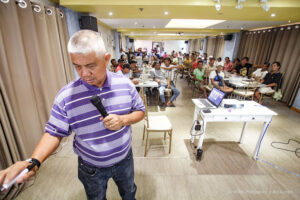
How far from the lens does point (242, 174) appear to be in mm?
2076

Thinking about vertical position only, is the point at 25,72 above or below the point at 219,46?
below

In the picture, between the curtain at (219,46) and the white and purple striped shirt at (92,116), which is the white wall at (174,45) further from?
the white and purple striped shirt at (92,116)

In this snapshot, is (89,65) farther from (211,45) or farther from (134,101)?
(211,45)

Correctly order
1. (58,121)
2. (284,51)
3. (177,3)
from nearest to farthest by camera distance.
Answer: (58,121) < (177,3) < (284,51)

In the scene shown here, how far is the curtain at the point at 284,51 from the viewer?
182 inches

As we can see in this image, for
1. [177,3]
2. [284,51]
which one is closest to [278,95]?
[284,51]

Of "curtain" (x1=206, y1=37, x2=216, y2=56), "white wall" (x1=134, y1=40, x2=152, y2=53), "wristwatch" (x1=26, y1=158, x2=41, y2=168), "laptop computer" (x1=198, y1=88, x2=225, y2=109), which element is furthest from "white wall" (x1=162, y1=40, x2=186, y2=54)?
"wristwatch" (x1=26, y1=158, x2=41, y2=168)

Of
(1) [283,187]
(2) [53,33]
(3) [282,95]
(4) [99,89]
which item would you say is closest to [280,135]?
(1) [283,187]

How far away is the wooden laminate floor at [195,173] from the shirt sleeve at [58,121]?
1333 mm

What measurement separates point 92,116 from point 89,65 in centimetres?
30

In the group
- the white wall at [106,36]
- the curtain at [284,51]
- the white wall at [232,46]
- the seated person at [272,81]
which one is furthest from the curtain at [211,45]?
the white wall at [106,36]

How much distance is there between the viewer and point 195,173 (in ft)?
6.82

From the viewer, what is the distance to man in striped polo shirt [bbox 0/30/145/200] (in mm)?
704

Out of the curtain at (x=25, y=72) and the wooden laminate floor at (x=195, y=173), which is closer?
the curtain at (x=25, y=72)
